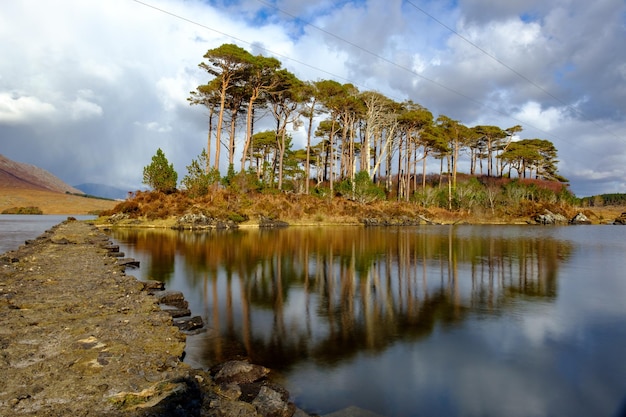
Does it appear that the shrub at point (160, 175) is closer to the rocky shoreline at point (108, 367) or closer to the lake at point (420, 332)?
the lake at point (420, 332)

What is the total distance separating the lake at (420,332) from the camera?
14.3 feet

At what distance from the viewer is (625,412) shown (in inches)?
163

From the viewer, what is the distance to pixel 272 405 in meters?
3.82

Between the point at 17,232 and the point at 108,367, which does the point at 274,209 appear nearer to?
the point at 17,232

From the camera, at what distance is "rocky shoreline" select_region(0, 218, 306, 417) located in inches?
138

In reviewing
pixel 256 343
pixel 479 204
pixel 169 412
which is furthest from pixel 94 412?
pixel 479 204

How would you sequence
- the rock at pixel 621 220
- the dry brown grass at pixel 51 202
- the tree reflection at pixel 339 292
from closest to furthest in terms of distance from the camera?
the tree reflection at pixel 339 292, the rock at pixel 621 220, the dry brown grass at pixel 51 202

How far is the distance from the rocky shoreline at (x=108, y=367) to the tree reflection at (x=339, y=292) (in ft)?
2.72

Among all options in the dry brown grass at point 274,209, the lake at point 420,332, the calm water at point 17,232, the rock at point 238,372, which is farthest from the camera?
the dry brown grass at point 274,209

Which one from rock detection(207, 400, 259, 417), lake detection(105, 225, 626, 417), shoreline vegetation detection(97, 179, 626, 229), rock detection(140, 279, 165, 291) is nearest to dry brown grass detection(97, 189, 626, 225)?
shoreline vegetation detection(97, 179, 626, 229)

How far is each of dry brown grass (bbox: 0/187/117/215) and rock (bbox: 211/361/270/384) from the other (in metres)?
74.6

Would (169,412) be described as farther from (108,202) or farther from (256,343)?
(108,202)

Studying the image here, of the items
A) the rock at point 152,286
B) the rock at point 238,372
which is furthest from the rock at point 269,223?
the rock at point 238,372

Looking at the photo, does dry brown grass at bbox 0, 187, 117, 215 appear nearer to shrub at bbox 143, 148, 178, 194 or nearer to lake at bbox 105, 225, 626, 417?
shrub at bbox 143, 148, 178, 194
